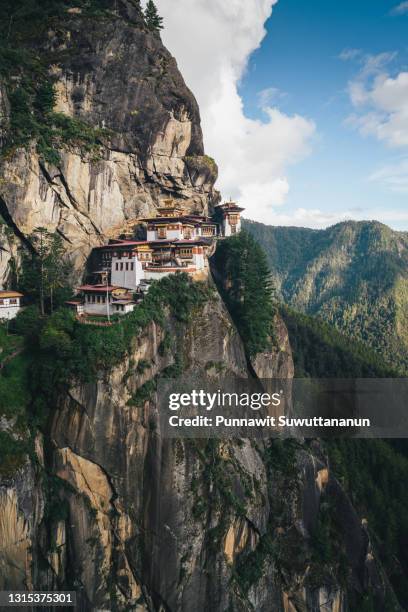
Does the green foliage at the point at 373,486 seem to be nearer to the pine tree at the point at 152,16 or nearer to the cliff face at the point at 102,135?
the cliff face at the point at 102,135

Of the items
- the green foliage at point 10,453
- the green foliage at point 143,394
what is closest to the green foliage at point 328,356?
the green foliage at point 143,394

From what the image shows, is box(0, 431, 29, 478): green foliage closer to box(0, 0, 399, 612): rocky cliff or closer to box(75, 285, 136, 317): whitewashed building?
box(0, 0, 399, 612): rocky cliff

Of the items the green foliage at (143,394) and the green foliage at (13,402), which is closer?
the green foliage at (13,402)

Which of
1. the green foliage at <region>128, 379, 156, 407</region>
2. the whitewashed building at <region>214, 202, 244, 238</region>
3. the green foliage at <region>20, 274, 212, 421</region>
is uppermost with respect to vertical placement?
the whitewashed building at <region>214, 202, 244, 238</region>

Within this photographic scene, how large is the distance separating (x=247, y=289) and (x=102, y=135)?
85.7ft

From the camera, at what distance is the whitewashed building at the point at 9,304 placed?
1481 inches

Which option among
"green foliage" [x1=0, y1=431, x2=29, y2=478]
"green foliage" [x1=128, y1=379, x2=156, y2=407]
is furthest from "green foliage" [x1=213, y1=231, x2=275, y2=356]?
"green foliage" [x1=0, y1=431, x2=29, y2=478]

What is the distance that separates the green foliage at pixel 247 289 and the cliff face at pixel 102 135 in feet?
42.7

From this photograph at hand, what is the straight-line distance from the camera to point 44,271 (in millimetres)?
40094

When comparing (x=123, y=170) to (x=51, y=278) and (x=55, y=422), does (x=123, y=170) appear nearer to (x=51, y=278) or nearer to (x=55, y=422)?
(x=51, y=278)

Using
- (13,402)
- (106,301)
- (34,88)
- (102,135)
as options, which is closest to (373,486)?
(106,301)

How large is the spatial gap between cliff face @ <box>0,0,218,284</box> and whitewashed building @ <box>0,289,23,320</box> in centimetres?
295

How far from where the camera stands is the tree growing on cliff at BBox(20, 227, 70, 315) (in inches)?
1578

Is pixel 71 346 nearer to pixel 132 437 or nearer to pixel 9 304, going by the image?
pixel 132 437
